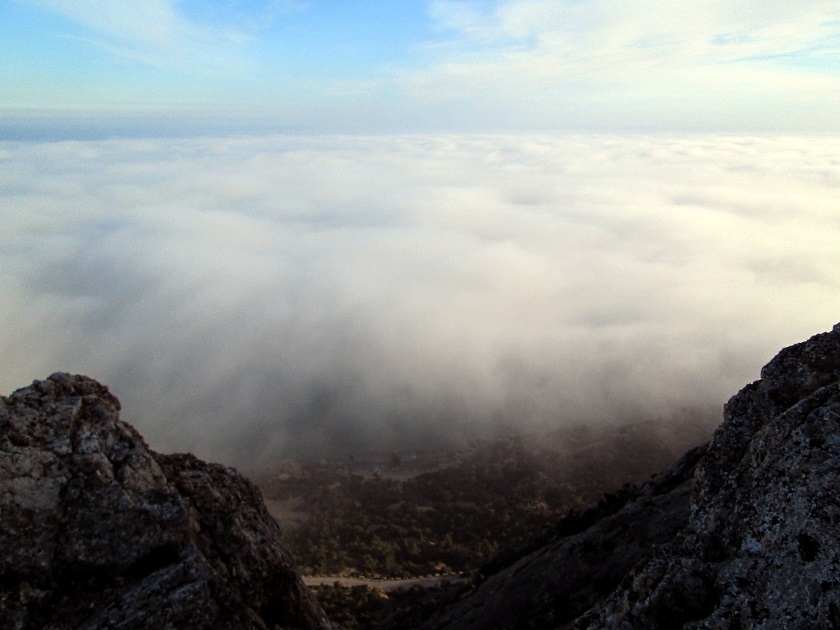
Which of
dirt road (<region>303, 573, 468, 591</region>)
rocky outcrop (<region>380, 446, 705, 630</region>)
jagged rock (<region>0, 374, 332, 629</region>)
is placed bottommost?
dirt road (<region>303, 573, 468, 591</region>)

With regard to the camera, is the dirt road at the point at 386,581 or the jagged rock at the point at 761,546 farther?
the dirt road at the point at 386,581

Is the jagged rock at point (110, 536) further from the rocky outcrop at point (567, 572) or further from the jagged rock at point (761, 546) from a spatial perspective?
the rocky outcrop at point (567, 572)

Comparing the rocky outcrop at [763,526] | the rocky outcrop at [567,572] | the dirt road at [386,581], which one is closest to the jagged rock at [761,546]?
the rocky outcrop at [763,526]

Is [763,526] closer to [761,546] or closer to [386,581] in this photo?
[761,546]

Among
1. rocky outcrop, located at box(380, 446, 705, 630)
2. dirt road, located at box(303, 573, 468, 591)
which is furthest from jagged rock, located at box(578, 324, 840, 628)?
dirt road, located at box(303, 573, 468, 591)

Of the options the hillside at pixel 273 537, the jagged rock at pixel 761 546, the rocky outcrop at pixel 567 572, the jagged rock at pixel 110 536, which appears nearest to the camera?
the jagged rock at pixel 761 546

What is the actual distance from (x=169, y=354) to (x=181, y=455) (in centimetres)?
11062

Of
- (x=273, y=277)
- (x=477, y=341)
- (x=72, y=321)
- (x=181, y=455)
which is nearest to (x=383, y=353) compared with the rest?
(x=477, y=341)

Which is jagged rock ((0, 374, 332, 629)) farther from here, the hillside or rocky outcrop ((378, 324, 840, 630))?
rocky outcrop ((378, 324, 840, 630))

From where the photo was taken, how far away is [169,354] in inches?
4409

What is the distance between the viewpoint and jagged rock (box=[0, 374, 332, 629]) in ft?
28.0

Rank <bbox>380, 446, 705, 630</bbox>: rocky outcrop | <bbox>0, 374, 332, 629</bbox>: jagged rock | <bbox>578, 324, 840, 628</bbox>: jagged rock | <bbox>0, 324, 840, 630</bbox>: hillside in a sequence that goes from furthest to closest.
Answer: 1. <bbox>380, 446, 705, 630</bbox>: rocky outcrop
2. <bbox>0, 374, 332, 629</bbox>: jagged rock
3. <bbox>0, 324, 840, 630</bbox>: hillside
4. <bbox>578, 324, 840, 628</bbox>: jagged rock

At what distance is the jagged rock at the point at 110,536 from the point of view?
28.0 ft

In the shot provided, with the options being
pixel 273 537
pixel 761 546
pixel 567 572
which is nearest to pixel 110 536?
pixel 273 537
